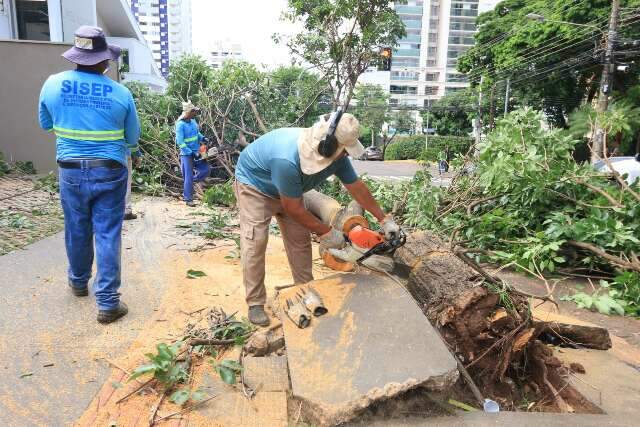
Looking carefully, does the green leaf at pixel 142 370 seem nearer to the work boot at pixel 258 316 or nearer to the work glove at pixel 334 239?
the work boot at pixel 258 316

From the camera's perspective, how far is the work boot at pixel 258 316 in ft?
10.3

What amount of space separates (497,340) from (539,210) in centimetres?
305

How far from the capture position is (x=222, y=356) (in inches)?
112

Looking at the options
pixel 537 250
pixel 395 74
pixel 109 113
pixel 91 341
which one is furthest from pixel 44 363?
pixel 395 74

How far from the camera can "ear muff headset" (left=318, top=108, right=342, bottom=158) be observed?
2607 millimetres

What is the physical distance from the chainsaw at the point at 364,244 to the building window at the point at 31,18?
1705 centimetres

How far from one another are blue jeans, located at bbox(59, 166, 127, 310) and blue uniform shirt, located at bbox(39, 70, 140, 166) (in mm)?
129

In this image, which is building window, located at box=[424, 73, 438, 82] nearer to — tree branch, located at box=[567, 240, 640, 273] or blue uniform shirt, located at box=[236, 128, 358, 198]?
tree branch, located at box=[567, 240, 640, 273]

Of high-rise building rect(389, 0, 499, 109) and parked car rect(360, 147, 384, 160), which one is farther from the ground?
high-rise building rect(389, 0, 499, 109)

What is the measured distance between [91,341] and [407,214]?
4.10 metres

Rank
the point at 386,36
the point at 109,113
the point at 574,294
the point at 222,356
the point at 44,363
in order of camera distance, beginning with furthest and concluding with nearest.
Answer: the point at 386,36, the point at 574,294, the point at 109,113, the point at 222,356, the point at 44,363

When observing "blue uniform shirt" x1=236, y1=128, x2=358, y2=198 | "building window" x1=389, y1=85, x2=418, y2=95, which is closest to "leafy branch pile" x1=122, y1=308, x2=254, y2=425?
"blue uniform shirt" x1=236, y1=128, x2=358, y2=198

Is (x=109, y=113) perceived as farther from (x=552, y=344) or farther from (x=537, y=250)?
(x=537, y=250)

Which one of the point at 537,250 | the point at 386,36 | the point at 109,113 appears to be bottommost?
the point at 537,250
